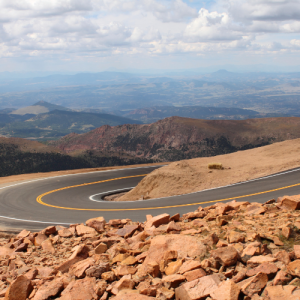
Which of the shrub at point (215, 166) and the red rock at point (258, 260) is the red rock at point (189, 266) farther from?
the shrub at point (215, 166)

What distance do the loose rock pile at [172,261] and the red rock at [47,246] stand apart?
0.04 m

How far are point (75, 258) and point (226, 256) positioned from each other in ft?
12.6

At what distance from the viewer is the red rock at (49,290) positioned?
6277mm

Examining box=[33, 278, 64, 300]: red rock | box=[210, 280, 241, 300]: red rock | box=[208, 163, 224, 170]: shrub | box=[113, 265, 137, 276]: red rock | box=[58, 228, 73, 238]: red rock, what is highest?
box=[210, 280, 241, 300]: red rock

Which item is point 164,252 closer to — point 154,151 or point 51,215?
point 51,215

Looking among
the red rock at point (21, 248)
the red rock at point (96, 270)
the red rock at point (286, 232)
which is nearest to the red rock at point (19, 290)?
the red rock at point (96, 270)

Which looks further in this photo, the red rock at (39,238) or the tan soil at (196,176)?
the tan soil at (196,176)

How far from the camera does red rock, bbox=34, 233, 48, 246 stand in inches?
383

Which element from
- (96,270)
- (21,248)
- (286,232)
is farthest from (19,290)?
(286,232)

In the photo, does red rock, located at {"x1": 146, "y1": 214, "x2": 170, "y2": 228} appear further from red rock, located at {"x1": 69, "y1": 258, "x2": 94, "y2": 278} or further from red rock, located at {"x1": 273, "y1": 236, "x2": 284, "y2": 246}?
red rock, located at {"x1": 273, "y1": 236, "x2": 284, "y2": 246}

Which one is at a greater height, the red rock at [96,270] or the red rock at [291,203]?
the red rock at [291,203]

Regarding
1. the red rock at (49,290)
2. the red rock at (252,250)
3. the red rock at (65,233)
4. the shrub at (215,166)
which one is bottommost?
the shrub at (215,166)

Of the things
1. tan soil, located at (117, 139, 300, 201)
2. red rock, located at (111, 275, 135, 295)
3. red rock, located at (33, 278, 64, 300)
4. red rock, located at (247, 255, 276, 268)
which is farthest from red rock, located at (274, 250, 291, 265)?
tan soil, located at (117, 139, 300, 201)

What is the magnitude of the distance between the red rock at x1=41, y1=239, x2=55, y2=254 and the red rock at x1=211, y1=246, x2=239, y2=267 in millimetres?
5210
